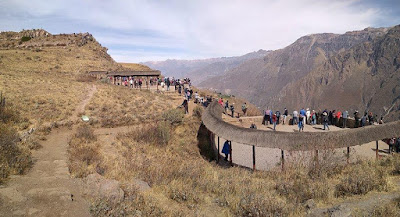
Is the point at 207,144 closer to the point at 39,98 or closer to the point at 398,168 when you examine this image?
the point at 398,168

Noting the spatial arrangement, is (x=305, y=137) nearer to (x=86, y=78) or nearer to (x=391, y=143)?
(x=391, y=143)

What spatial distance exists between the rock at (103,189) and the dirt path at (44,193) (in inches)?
10.3

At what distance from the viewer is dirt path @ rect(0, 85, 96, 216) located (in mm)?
6043

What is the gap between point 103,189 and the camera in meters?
7.50

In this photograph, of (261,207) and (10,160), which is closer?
(261,207)

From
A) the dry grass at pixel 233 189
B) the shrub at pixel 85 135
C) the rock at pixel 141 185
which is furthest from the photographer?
the shrub at pixel 85 135

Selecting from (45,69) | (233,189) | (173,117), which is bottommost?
(233,189)

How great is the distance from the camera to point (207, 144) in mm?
19969

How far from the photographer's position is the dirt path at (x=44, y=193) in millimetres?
6043

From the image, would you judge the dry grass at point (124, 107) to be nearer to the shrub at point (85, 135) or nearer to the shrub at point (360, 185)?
the shrub at point (85, 135)

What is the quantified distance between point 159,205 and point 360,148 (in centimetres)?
1812

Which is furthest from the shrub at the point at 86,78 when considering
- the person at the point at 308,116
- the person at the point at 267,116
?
the person at the point at 308,116

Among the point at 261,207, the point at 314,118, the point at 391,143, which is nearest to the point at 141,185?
the point at 261,207

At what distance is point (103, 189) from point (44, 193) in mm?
1495
